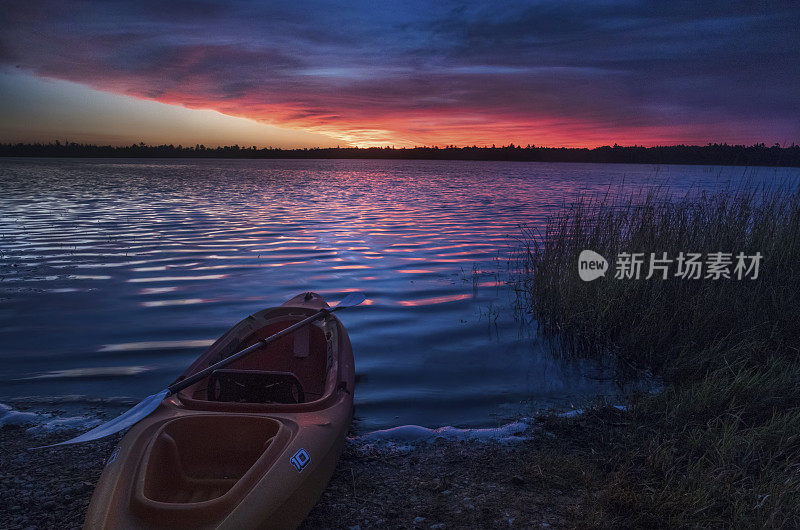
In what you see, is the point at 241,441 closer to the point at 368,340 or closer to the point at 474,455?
the point at 474,455

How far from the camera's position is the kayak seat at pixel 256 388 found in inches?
146

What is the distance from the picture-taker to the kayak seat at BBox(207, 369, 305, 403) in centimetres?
372

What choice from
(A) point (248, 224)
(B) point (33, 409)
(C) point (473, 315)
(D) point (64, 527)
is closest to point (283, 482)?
(D) point (64, 527)

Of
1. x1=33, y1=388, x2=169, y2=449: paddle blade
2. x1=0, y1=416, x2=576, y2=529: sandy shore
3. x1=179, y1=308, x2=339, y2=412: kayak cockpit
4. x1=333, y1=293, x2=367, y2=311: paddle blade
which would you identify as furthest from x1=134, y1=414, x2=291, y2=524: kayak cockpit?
x1=333, y1=293, x2=367, y2=311: paddle blade

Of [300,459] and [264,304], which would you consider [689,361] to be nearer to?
[300,459]

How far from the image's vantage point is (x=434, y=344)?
264 inches

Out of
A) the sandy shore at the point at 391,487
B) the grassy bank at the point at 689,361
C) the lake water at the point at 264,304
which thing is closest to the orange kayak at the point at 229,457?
the sandy shore at the point at 391,487

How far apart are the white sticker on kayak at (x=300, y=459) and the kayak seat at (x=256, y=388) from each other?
2.25 ft

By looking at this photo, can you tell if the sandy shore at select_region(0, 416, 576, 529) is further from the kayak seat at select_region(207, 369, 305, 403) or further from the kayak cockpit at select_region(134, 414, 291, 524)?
the kayak seat at select_region(207, 369, 305, 403)

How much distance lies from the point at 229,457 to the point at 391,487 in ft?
3.80

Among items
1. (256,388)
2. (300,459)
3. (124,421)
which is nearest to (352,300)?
(256,388)

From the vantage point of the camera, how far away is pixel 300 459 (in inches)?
119

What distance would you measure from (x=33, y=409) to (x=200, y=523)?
336 centimetres

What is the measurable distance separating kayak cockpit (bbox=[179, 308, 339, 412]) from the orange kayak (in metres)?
0.01
